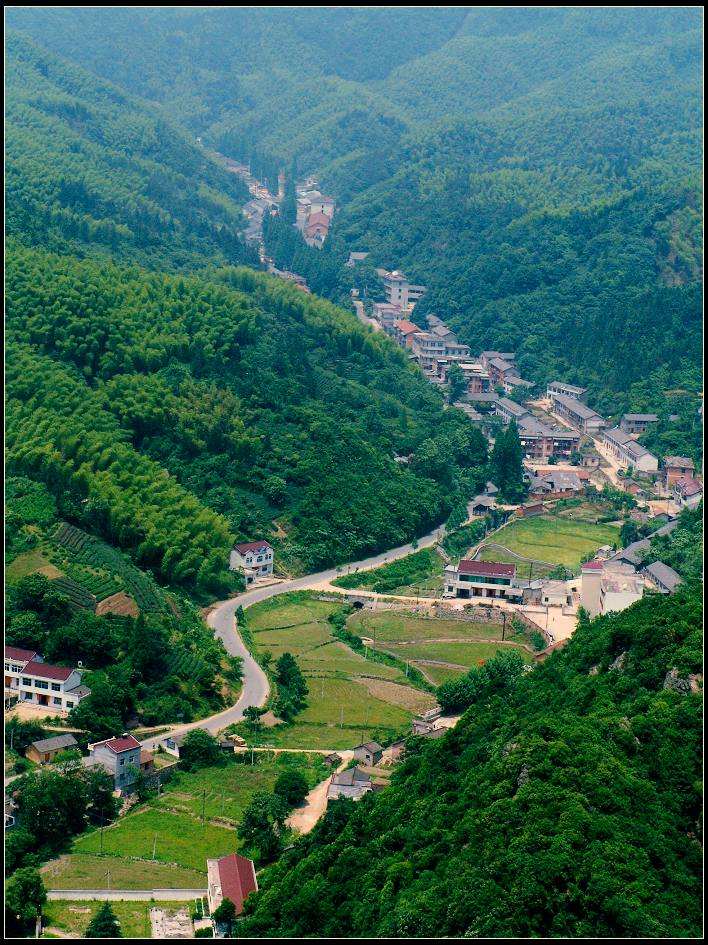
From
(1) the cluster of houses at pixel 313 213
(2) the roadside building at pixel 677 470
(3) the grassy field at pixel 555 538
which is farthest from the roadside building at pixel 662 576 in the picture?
(1) the cluster of houses at pixel 313 213

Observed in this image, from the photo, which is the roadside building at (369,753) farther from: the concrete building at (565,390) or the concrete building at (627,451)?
the concrete building at (565,390)

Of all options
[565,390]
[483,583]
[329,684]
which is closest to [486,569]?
[483,583]

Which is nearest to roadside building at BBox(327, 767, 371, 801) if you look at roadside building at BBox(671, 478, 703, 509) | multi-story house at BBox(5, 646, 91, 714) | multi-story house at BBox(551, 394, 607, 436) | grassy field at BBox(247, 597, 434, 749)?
grassy field at BBox(247, 597, 434, 749)

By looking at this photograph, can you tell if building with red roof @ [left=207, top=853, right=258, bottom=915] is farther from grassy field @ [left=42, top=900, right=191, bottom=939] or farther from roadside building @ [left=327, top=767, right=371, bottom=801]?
roadside building @ [left=327, top=767, right=371, bottom=801]

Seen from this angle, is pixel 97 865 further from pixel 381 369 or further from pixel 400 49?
pixel 400 49

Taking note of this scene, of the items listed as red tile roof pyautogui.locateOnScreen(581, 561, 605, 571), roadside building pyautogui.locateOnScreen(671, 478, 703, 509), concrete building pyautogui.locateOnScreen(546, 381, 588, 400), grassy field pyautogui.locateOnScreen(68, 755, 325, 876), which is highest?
concrete building pyautogui.locateOnScreen(546, 381, 588, 400)

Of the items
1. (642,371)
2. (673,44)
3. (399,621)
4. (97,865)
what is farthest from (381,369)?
(673,44)

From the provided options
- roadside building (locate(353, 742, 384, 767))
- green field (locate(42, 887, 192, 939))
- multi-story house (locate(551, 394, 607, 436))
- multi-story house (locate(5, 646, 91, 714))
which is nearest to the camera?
green field (locate(42, 887, 192, 939))
